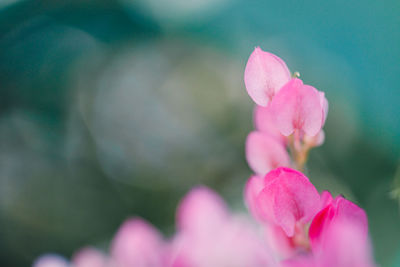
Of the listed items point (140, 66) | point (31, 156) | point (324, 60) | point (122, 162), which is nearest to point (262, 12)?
point (324, 60)

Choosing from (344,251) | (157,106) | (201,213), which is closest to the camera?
(344,251)

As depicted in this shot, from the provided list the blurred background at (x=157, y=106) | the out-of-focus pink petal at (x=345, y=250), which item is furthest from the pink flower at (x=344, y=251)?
the blurred background at (x=157, y=106)

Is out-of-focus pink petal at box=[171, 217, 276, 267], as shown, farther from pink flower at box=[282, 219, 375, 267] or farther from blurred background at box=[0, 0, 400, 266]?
blurred background at box=[0, 0, 400, 266]

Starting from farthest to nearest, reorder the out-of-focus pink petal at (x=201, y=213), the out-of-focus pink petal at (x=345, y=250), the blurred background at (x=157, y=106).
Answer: the blurred background at (x=157, y=106), the out-of-focus pink petal at (x=201, y=213), the out-of-focus pink petal at (x=345, y=250)

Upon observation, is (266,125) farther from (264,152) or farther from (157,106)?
(157,106)

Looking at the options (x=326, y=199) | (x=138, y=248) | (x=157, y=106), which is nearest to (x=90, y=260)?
(x=138, y=248)

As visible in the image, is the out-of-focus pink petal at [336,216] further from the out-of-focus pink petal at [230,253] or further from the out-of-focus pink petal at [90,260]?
the out-of-focus pink petal at [90,260]
